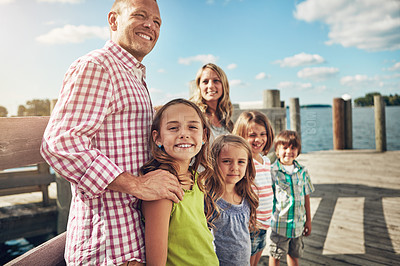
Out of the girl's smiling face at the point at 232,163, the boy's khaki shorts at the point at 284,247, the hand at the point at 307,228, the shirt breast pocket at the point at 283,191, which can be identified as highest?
the girl's smiling face at the point at 232,163

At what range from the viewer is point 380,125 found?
8656 millimetres

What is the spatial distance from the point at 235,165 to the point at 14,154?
1.26m

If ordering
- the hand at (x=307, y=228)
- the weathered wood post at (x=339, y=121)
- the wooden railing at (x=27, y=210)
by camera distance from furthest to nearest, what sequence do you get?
the weathered wood post at (x=339, y=121) → the wooden railing at (x=27, y=210) → the hand at (x=307, y=228)

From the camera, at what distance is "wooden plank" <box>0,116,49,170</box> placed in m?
1.06

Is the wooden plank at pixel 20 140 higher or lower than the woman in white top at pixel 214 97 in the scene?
lower

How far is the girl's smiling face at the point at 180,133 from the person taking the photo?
1334 millimetres

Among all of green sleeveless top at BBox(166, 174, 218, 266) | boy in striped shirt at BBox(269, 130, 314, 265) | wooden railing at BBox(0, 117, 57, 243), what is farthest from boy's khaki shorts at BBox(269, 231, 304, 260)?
wooden railing at BBox(0, 117, 57, 243)

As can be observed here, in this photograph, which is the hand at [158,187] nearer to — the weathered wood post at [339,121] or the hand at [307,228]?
the hand at [307,228]

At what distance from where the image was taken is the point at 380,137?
8.57m

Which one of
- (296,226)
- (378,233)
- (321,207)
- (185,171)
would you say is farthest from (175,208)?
(321,207)

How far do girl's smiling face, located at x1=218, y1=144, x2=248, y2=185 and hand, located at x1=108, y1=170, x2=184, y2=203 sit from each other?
2.19 feet

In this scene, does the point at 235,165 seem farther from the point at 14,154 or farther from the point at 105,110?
the point at 14,154

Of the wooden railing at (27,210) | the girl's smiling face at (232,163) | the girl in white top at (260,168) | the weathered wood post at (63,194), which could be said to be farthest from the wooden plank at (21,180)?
the girl's smiling face at (232,163)

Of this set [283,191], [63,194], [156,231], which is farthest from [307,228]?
[63,194]
